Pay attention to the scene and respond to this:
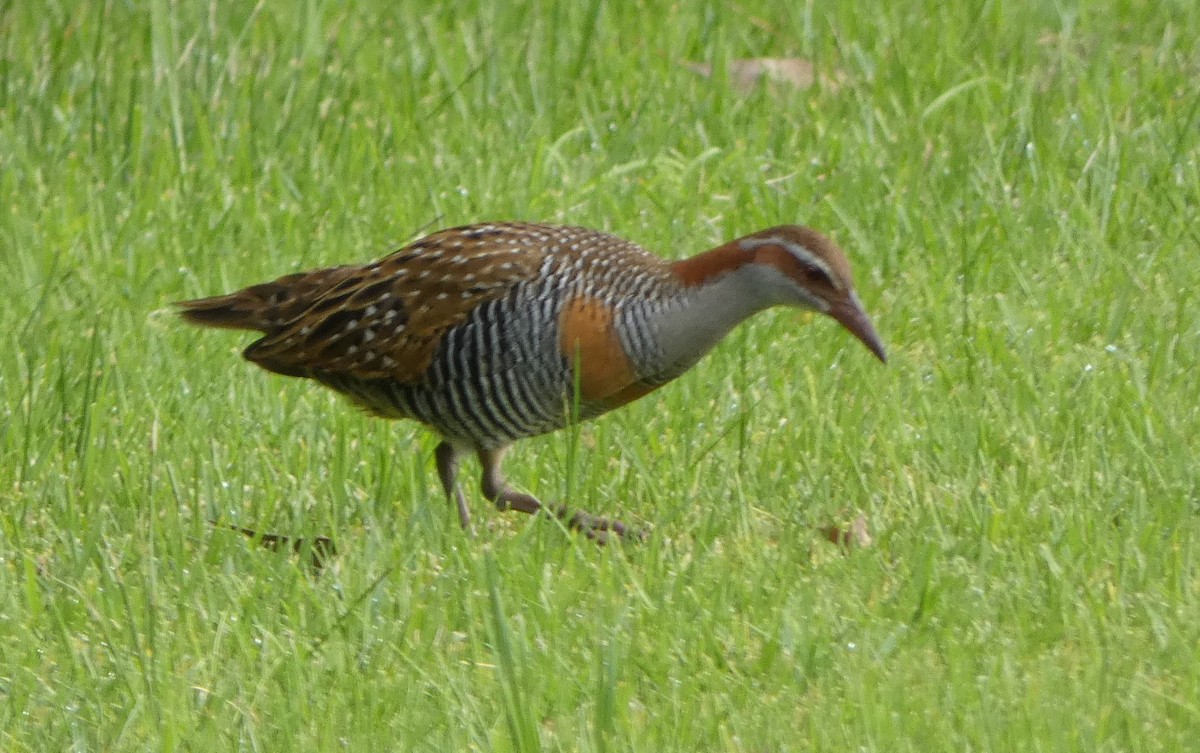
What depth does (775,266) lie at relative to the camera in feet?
16.5

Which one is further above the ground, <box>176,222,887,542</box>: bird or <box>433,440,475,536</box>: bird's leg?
<box>176,222,887,542</box>: bird

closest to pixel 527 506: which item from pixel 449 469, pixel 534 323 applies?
pixel 449 469

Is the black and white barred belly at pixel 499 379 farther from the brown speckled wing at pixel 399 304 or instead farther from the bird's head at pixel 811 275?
the bird's head at pixel 811 275

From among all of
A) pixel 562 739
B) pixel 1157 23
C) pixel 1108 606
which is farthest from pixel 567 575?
pixel 1157 23

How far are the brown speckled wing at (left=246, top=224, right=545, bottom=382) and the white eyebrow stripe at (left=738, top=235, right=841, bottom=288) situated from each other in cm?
51

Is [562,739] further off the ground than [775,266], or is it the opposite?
[775,266]

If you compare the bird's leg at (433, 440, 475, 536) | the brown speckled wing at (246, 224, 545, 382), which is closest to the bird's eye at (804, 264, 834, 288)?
the brown speckled wing at (246, 224, 545, 382)

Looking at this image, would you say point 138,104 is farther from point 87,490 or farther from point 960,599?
point 960,599

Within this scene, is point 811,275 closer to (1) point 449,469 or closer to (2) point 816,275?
(2) point 816,275

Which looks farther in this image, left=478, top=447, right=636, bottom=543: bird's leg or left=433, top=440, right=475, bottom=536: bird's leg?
left=433, top=440, right=475, bottom=536: bird's leg

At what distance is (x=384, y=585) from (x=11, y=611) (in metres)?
A: 0.79

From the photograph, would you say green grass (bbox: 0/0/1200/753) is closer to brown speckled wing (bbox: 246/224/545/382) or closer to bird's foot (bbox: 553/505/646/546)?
bird's foot (bbox: 553/505/646/546)

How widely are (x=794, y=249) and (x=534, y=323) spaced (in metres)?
0.63

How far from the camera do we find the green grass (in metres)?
4.16
